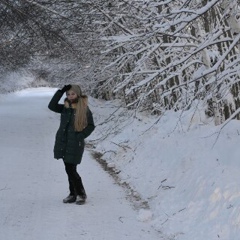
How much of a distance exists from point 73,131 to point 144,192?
76.9 inches

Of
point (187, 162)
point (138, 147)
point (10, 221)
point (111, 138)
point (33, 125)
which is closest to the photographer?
point (10, 221)

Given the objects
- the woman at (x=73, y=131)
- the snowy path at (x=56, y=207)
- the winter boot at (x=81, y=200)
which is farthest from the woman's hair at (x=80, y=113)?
the snowy path at (x=56, y=207)

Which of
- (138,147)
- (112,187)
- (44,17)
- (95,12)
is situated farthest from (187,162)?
(95,12)

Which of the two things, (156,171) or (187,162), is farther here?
(156,171)

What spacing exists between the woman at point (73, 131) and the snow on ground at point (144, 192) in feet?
1.94

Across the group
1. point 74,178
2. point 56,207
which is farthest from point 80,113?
point 56,207

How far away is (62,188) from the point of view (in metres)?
7.80

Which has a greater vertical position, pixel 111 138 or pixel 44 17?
pixel 44 17

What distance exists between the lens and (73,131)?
6555mm

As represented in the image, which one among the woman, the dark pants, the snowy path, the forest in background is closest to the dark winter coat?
the woman

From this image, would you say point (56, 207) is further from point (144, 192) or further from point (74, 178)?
point (144, 192)

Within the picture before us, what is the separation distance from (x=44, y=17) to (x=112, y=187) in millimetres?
5468

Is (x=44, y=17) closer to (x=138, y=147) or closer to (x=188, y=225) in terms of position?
(x=138, y=147)

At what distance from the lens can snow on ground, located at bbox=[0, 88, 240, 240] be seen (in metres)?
5.43
